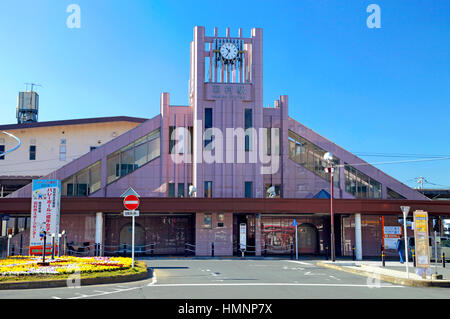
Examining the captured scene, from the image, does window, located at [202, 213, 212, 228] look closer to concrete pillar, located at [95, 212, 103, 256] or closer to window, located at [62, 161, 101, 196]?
concrete pillar, located at [95, 212, 103, 256]

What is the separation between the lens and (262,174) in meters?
42.1

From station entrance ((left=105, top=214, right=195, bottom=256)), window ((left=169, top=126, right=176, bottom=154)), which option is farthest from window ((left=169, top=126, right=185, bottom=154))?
station entrance ((left=105, top=214, right=195, bottom=256))

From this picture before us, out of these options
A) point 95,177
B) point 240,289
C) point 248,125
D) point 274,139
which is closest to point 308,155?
point 274,139

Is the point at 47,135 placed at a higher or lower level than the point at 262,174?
higher

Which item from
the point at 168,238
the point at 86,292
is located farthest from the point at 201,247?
the point at 86,292

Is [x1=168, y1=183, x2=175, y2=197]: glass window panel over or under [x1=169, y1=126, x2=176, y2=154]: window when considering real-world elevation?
under

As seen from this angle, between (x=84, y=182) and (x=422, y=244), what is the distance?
28.8 meters

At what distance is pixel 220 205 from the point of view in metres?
37.1

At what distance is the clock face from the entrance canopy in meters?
13.1

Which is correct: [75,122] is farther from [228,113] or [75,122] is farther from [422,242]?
[422,242]

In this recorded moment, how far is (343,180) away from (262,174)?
7.42 m

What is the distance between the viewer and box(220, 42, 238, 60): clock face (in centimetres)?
4247

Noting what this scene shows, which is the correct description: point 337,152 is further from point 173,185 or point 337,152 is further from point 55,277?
point 55,277

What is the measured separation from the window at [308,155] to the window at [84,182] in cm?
1678
